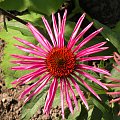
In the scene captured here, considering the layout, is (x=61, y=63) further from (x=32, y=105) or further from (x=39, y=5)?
(x=39, y=5)

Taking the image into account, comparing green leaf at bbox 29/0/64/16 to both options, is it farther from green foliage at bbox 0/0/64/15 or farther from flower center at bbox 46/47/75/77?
flower center at bbox 46/47/75/77

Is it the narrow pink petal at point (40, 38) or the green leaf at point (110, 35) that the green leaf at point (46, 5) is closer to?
the green leaf at point (110, 35)

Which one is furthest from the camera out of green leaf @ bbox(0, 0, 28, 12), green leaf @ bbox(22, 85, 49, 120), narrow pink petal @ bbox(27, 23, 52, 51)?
green leaf @ bbox(0, 0, 28, 12)

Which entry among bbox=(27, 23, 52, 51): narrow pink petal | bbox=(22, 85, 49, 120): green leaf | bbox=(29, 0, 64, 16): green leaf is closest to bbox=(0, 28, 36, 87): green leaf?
bbox=(29, 0, 64, 16): green leaf

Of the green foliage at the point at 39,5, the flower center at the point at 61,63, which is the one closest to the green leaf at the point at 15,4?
the green foliage at the point at 39,5

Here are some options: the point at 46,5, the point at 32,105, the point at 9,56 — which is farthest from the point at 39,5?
the point at 32,105

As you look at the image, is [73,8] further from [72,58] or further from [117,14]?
[72,58]

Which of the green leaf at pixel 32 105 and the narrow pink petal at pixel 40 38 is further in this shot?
the green leaf at pixel 32 105

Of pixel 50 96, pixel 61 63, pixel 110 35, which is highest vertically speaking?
pixel 110 35

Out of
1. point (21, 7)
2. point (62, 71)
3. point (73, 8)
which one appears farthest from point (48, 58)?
point (73, 8)
